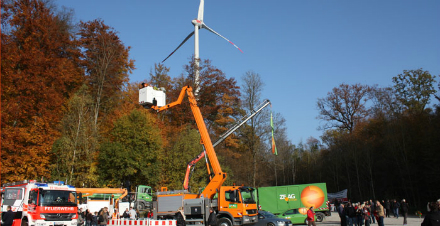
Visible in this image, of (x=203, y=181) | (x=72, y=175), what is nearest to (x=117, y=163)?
(x=72, y=175)

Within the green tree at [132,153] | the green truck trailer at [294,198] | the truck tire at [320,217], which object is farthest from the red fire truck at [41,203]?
the truck tire at [320,217]

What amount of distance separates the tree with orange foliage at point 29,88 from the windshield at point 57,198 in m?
10.9

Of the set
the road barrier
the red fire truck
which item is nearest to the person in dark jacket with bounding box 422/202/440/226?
the road barrier

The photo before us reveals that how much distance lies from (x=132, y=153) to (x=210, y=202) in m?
16.6

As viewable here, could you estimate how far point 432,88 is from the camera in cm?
4728

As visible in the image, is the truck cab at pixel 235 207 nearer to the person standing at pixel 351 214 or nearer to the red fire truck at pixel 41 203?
the person standing at pixel 351 214

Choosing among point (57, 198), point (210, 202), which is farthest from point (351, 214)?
point (57, 198)

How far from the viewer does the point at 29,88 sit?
28.9 metres

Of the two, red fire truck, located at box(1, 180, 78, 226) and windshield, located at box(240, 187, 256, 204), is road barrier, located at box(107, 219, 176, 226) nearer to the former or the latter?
red fire truck, located at box(1, 180, 78, 226)

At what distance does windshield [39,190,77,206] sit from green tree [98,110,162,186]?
13.6m

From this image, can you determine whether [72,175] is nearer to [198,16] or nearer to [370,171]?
[198,16]

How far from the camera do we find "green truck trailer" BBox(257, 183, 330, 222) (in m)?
29.5

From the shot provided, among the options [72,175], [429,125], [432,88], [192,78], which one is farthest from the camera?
[432,88]

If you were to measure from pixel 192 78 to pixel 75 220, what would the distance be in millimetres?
26068
